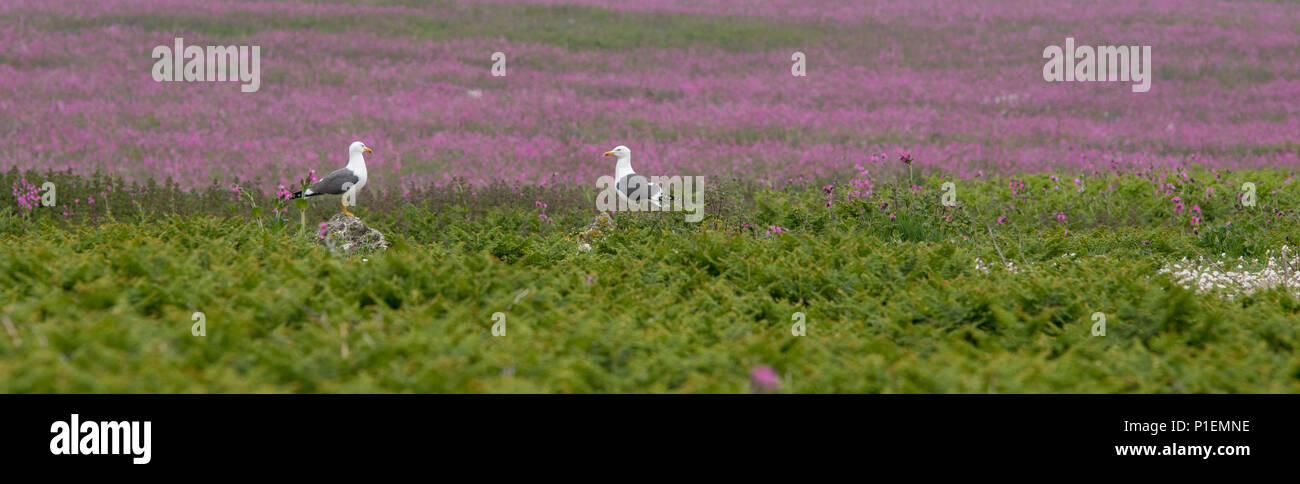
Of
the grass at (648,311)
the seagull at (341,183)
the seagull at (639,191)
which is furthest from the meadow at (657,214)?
the seagull at (341,183)

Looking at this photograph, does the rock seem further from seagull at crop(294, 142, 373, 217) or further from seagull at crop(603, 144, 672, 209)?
seagull at crop(603, 144, 672, 209)

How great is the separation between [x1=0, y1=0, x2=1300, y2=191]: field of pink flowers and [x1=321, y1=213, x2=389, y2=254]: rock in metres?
5.51

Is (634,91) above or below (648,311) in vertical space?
above

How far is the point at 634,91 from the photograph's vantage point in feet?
81.9

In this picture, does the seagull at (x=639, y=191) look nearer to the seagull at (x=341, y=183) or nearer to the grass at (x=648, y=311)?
the grass at (x=648, y=311)

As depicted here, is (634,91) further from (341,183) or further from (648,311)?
(648,311)

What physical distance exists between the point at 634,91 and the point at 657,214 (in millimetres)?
14035

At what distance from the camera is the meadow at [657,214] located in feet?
16.6

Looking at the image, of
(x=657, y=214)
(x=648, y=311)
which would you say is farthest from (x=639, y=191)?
(x=648, y=311)

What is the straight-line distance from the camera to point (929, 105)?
958 inches

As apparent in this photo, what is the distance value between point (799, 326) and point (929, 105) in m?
18.7

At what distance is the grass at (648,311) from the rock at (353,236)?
245 mm
